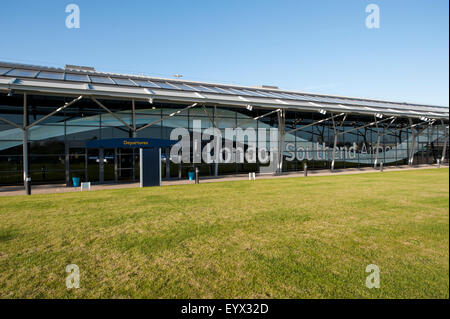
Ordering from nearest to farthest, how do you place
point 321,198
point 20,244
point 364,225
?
point 20,244 → point 364,225 → point 321,198

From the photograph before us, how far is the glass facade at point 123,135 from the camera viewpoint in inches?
671

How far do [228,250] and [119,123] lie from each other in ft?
55.5

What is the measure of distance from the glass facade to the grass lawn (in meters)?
9.35

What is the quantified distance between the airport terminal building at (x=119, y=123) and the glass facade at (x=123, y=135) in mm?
63

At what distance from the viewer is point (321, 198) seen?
11016 millimetres

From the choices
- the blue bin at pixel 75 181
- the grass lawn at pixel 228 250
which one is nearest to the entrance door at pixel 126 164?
the blue bin at pixel 75 181

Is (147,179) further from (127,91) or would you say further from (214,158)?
(214,158)

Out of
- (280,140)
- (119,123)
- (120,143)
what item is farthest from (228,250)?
(280,140)

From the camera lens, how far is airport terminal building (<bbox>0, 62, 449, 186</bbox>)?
16359 mm

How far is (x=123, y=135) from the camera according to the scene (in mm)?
19547

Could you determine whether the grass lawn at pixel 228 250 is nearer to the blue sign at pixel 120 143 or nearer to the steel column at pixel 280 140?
the blue sign at pixel 120 143

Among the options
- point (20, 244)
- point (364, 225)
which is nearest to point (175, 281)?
point (20, 244)
